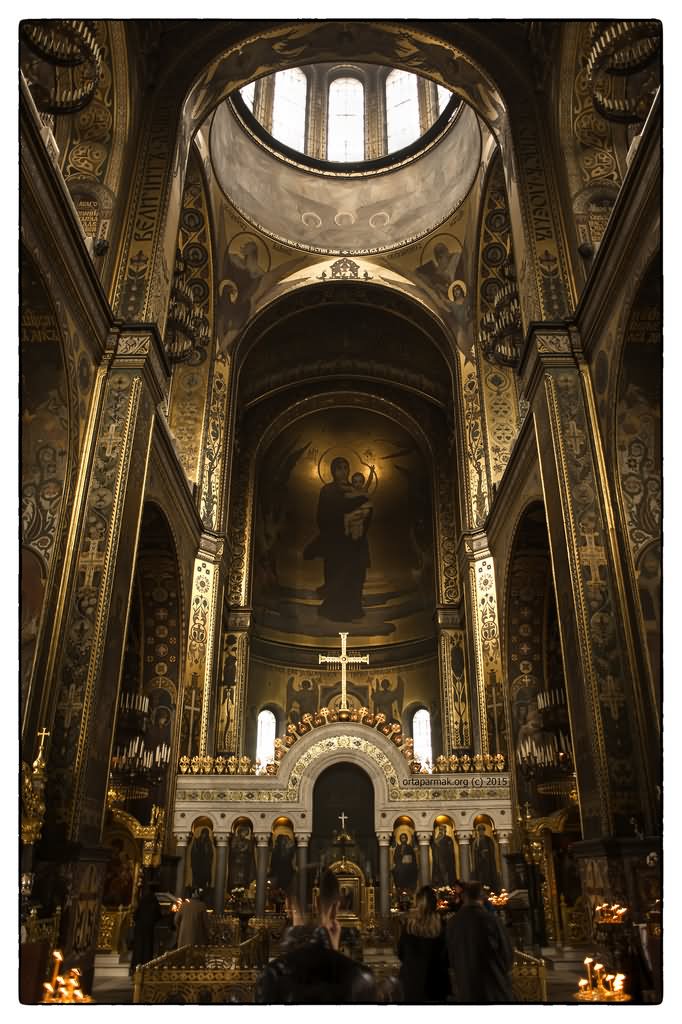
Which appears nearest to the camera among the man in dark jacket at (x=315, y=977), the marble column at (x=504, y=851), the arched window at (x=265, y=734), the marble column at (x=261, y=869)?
the man in dark jacket at (x=315, y=977)

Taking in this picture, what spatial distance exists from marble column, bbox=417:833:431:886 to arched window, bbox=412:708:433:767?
861 centimetres

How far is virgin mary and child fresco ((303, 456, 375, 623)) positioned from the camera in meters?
24.3

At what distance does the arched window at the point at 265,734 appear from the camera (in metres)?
22.1

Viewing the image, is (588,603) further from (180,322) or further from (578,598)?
(180,322)

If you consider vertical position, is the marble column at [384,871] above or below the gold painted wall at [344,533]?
below

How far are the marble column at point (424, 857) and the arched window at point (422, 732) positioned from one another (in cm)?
861

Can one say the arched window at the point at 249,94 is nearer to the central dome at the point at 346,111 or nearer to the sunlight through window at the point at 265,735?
the central dome at the point at 346,111

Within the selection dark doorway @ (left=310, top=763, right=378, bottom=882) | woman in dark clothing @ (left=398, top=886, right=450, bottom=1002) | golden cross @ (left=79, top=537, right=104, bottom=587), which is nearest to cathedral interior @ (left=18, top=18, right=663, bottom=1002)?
golden cross @ (left=79, top=537, right=104, bottom=587)

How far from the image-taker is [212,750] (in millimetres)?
15531

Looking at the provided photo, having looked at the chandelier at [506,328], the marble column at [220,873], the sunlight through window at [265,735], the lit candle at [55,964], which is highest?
the chandelier at [506,328]

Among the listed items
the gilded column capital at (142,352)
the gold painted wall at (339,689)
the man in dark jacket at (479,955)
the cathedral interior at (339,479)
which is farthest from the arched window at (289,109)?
the man in dark jacket at (479,955)

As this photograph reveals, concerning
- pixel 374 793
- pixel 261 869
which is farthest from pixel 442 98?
pixel 261 869

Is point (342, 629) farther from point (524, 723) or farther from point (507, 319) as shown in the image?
point (507, 319)

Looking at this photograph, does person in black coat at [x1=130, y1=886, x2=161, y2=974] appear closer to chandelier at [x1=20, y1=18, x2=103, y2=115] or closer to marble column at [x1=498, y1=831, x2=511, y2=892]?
marble column at [x1=498, y1=831, x2=511, y2=892]
